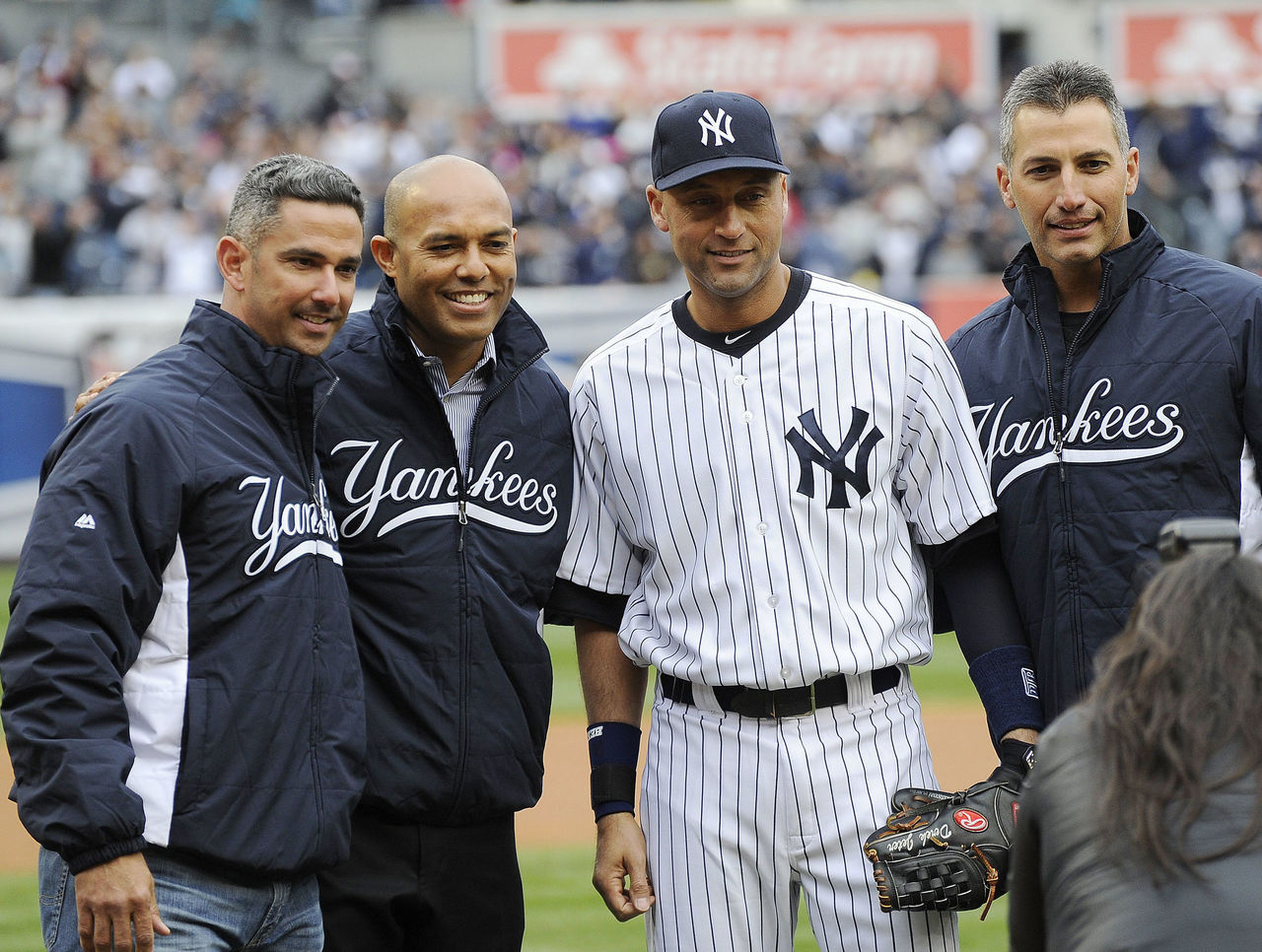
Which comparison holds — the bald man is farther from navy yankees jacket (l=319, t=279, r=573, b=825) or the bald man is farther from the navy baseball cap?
the navy baseball cap

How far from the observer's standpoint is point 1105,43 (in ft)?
72.7

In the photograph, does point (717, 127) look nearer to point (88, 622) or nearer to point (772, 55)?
point (88, 622)

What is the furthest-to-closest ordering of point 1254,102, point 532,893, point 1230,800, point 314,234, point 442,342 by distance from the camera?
point 1254,102, point 532,893, point 442,342, point 314,234, point 1230,800

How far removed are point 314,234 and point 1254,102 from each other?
1971 centimetres

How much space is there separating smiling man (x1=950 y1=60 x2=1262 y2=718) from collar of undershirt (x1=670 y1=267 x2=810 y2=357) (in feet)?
1.38

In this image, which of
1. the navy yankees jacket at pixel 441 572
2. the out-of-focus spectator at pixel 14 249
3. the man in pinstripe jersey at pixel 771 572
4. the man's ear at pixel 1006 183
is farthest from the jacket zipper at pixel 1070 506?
the out-of-focus spectator at pixel 14 249

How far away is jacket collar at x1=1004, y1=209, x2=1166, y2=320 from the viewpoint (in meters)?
3.20

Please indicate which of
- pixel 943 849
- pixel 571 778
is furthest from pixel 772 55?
pixel 943 849

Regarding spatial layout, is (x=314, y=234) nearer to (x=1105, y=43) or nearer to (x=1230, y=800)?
(x=1230, y=800)

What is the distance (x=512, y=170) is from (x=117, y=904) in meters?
15.9

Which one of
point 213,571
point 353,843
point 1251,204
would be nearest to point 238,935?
point 353,843

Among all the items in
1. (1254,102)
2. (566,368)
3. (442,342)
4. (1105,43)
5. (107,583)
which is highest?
(1105,43)

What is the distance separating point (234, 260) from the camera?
10.2 feet

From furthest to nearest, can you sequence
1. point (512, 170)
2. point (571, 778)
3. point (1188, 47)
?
1. point (1188, 47)
2. point (512, 170)
3. point (571, 778)
